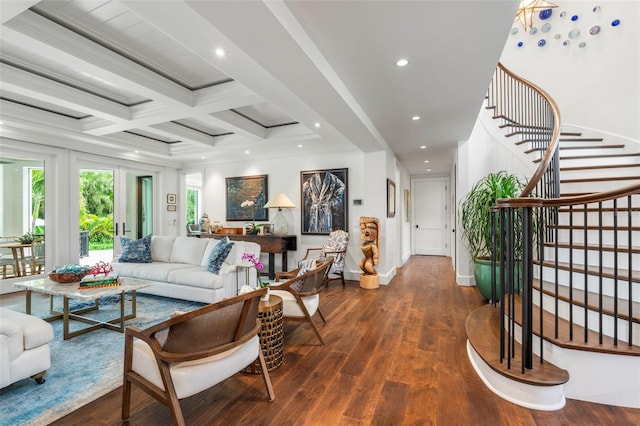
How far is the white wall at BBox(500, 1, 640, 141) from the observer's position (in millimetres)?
4273

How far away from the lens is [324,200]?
587 cm

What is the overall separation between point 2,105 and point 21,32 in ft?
8.06

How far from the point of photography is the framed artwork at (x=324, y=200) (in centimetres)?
573

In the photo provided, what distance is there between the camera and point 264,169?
650 centimetres

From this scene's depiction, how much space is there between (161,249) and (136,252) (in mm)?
356

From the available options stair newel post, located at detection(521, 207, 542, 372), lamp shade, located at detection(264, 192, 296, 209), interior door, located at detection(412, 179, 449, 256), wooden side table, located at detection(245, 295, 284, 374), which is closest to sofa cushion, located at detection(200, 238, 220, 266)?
lamp shade, located at detection(264, 192, 296, 209)

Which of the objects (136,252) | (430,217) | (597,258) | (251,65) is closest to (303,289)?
(251,65)

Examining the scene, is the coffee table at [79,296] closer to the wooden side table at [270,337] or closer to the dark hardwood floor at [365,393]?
the dark hardwood floor at [365,393]

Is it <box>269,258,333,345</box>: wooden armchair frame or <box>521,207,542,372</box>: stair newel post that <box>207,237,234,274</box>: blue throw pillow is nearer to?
<box>269,258,333,345</box>: wooden armchair frame

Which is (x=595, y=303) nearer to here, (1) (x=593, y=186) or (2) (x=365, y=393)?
(2) (x=365, y=393)

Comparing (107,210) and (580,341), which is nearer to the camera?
(580,341)

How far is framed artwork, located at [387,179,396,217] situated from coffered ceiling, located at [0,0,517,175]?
0.92 m

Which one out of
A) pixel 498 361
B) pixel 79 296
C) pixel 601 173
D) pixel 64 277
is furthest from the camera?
pixel 601 173

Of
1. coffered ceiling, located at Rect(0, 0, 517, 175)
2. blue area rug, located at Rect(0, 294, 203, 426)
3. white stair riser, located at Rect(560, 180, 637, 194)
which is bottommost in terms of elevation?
blue area rug, located at Rect(0, 294, 203, 426)
